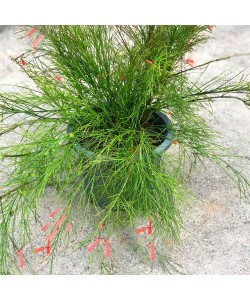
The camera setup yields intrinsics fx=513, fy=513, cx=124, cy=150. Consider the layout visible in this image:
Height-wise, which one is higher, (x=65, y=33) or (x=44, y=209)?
(x=65, y=33)

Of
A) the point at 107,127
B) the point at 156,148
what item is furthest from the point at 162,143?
the point at 107,127

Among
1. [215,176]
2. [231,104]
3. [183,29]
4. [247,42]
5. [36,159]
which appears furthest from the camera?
[247,42]

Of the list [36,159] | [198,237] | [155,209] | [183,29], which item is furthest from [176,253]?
[183,29]

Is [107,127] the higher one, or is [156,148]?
[107,127]

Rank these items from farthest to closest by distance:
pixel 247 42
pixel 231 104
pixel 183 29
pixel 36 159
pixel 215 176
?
pixel 247 42, pixel 231 104, pixel 215 176, pixel 183 29, pixel 36 159

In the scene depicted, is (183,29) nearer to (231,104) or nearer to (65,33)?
(65,33)

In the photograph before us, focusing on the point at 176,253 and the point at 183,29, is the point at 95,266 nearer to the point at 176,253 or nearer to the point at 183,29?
the point at 176,253

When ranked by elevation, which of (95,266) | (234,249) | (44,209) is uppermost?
(44,209)

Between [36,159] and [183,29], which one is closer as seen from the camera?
[36,159]

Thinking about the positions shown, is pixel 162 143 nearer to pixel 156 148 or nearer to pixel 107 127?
pixel 156 148

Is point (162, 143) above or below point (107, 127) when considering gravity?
below
